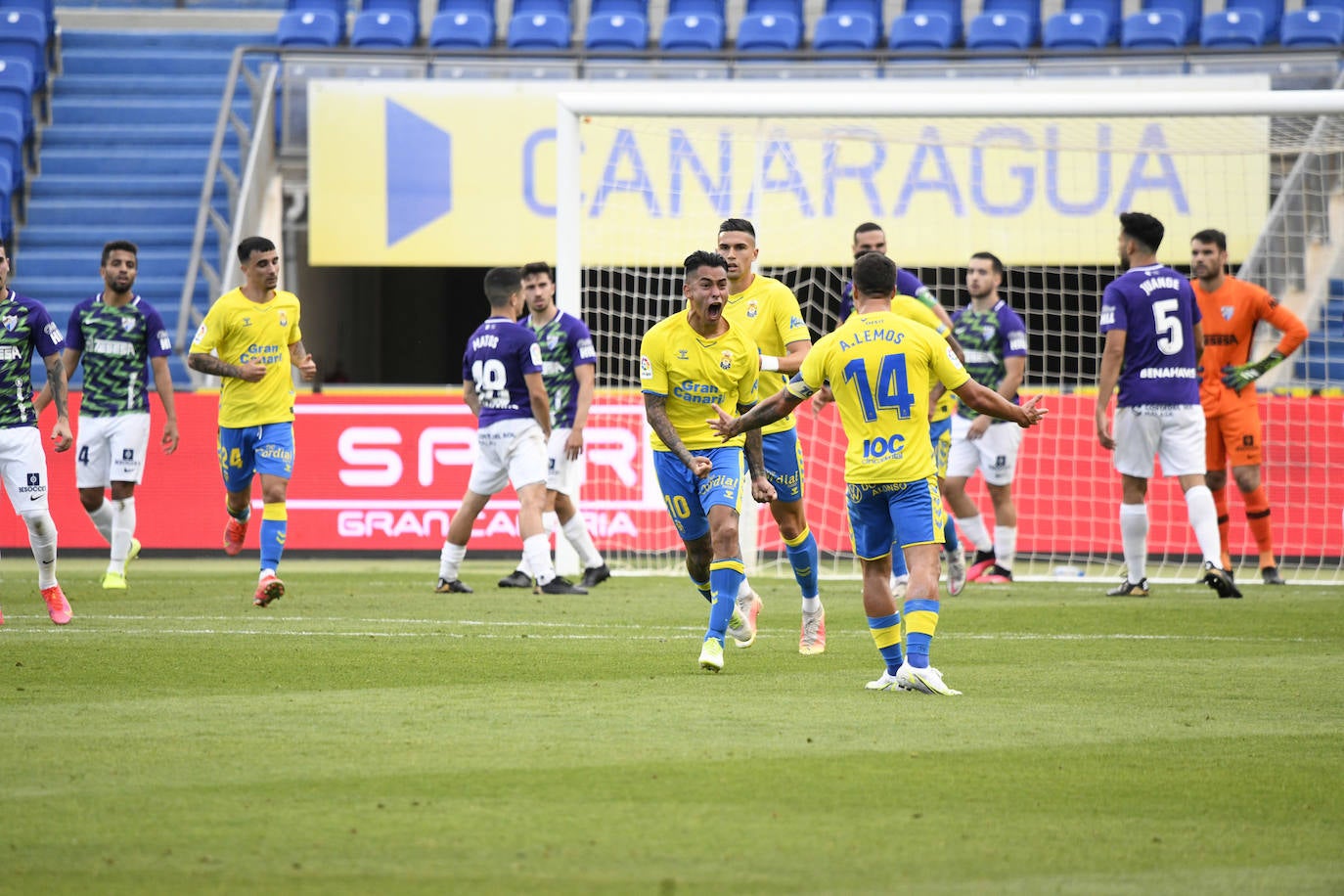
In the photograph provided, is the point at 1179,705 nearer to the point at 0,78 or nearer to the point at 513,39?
the point at 513,39

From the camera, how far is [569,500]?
1375 cm

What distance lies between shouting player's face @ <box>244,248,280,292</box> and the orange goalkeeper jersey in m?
7.23

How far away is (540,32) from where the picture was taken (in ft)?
76.3

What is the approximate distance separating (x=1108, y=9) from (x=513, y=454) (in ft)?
45.7

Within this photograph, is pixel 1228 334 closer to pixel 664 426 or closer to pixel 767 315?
pixel 767 315

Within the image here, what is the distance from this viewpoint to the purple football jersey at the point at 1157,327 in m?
12.2

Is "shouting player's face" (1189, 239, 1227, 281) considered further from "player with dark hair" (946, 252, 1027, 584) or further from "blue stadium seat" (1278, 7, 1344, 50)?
"blue stadium seat" (1278, 7, 1344, 50)

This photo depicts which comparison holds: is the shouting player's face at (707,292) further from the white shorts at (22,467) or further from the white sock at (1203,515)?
the white sock at (1203,515)

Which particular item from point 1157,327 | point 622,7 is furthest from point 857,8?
point 1157,327

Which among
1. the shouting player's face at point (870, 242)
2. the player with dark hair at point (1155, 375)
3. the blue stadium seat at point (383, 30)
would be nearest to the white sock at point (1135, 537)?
the player with dark hair at point (1155, 375)

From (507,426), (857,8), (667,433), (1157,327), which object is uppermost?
(857,8)

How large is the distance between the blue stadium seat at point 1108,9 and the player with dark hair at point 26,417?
16475 mm

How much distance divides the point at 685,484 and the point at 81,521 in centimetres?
1012

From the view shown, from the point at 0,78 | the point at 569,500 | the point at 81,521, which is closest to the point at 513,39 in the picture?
the point at 0,78
